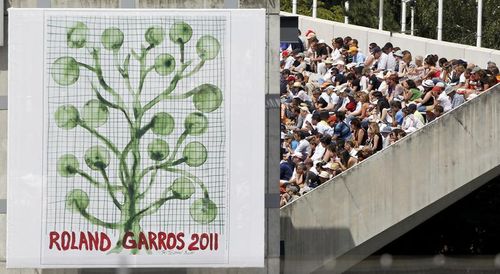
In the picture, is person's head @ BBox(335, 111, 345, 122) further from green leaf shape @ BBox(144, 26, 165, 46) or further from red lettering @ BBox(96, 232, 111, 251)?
red lettering @ BBox(96, 232, 111, 251)

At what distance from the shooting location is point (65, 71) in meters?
Answer: 21.3

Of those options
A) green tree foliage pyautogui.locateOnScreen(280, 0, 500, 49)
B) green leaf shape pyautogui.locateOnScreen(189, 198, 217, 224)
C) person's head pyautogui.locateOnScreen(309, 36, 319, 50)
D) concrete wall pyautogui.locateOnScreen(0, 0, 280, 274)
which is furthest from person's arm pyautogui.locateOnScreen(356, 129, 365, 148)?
green tree foliage pyautogui.locateOnScreen(280, 0, 500, 49)

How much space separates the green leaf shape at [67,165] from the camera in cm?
2136

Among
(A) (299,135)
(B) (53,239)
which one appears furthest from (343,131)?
(B) (53,239)

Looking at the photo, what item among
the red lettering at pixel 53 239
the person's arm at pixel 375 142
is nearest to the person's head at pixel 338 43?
the person's arm at pixel 375 142

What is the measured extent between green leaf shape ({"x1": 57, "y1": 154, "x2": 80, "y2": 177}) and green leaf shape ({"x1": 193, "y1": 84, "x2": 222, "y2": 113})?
1687mm

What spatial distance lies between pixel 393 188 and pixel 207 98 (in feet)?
14.8

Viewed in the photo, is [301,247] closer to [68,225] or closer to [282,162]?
[282,162]

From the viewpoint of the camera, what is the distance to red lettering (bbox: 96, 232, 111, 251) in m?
21.4

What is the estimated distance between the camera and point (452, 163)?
25.3 m

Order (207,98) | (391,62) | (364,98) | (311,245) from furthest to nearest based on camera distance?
(391,62) → (364,98) → (311,245) → (207,98)

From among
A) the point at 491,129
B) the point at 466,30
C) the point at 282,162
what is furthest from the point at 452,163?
the point at 466,30

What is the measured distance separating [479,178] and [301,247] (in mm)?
3861

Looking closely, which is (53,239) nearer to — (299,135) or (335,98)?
(299,135)
